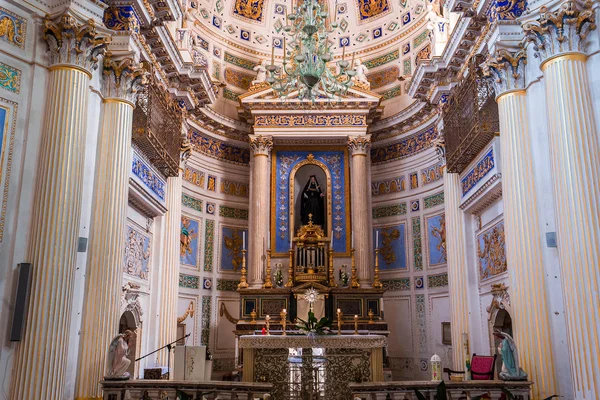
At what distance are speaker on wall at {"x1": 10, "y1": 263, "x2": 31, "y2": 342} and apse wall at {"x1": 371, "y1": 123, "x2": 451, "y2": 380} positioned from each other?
35.6ft

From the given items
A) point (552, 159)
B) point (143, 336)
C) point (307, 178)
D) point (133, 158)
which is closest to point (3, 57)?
point (133, 158)

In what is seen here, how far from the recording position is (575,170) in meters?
8.00

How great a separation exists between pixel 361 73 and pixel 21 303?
Result: 12811mm

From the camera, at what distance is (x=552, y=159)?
8414mm

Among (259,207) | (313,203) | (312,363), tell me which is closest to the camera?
(312,363)

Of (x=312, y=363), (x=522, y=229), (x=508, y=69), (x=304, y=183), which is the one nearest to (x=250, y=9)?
(x=304, y=183)

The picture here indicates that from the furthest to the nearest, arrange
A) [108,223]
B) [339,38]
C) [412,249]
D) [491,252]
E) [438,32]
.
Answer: [339,38] → [412,249] → [438,32] → [491,252] → [108,223]

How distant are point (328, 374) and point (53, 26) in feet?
23.1

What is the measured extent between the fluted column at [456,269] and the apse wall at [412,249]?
1.78 metres

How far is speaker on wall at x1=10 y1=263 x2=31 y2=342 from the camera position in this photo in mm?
7684

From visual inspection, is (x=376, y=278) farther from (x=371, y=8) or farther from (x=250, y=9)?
(x=250, y=9)

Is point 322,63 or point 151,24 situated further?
point 151,24

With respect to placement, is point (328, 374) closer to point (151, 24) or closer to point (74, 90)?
point (74, 90)

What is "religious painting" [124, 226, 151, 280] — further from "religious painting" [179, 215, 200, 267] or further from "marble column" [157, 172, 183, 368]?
"religious painting" [179, 215, 200, 267]
